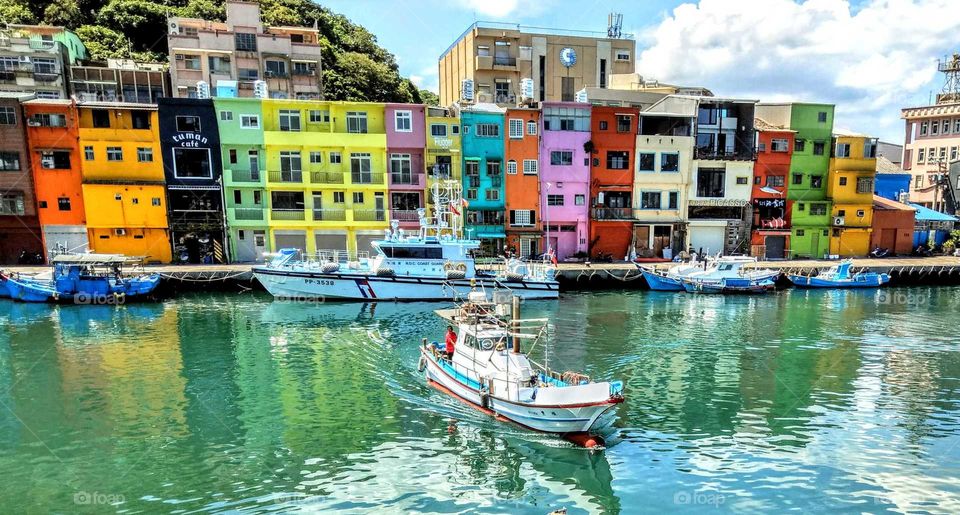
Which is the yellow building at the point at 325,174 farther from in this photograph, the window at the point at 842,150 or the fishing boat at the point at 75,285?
the window at the point at 842,150

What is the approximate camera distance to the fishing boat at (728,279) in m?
40.9

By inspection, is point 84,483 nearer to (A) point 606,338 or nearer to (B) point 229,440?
(B) point 229,440

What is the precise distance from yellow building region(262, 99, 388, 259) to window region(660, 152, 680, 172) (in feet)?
81.2

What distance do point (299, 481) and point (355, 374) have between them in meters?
8.16

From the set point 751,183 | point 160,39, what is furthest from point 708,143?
point 160,39

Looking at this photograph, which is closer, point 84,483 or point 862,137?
point 84,483

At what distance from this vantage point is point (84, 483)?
1395 centimetres

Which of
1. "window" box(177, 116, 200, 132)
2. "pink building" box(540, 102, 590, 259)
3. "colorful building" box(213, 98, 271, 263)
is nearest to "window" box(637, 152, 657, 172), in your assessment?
"pink building" box(540, 102, 590, 259)

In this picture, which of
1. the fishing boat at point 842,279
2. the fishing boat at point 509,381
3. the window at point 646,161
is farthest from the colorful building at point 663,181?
the fishing boat at point 509,381

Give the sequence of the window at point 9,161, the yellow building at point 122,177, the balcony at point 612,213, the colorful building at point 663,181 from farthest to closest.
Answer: the colorful building at point 663,181, the balcony at point 612,213, the yellow building at point 122,177, the window at point 9,161

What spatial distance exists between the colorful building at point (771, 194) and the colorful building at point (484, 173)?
2391 centimetres

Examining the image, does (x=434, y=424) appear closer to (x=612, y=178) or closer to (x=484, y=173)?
(x=484, y=173)

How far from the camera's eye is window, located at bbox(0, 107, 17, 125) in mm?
42219

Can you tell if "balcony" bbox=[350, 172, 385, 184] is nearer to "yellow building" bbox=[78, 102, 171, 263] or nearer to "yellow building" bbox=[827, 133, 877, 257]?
"yellow building" bbox=[78, 102, 171, 263]
